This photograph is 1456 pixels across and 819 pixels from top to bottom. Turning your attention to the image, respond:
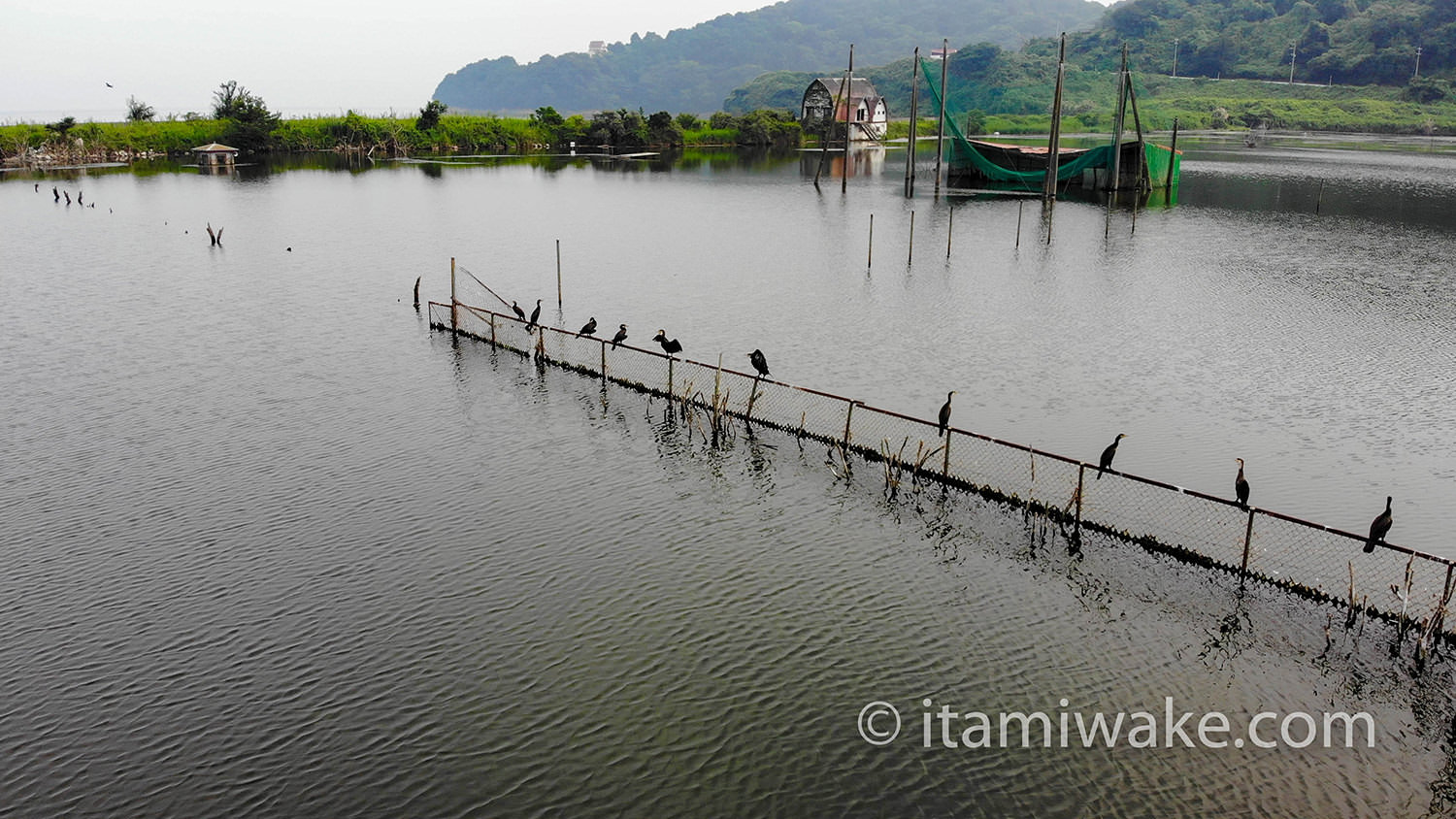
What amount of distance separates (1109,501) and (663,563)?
11465 millimetres

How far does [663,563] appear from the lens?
22578 mm

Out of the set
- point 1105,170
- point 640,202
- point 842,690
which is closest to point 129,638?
point 842,690

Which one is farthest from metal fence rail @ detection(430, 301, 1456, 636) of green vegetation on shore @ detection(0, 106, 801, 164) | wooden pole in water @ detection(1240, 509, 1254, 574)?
Answer: green vegetation on shore @ detection(0, 106, 801, 164)

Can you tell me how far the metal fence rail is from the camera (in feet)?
65.9

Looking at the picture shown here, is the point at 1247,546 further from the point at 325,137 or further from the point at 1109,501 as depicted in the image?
the point at 325,137

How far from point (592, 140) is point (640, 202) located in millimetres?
81257

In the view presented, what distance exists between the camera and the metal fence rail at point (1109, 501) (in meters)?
20.1

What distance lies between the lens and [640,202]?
91.8 m

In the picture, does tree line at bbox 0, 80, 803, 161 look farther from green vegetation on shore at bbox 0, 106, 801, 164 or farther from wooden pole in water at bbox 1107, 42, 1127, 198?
wooden pole in water at bbox 1107, 42, 1127, 198

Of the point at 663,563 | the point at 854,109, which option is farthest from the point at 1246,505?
the point at 854,109

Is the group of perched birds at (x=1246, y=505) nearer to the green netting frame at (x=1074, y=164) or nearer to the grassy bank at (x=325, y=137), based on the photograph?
the green netting frame at (x=1074, y=164)

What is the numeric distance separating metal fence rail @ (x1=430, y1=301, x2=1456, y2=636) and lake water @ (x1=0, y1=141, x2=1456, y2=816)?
752 millimetres

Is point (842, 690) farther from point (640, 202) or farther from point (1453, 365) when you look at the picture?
point (640, 202)

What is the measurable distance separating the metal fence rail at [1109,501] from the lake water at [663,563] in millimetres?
752
